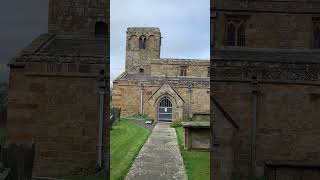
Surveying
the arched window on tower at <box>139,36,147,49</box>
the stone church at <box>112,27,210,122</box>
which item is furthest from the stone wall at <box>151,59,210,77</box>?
the arched window on tower at <box>139,36,147,49</box>

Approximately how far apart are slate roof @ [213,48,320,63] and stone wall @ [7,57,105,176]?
742 mm

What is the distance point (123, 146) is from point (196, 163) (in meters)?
0.45

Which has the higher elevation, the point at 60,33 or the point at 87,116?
the point at 60,33

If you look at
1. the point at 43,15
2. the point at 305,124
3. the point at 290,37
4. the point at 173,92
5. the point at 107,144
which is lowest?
the point at 107,144

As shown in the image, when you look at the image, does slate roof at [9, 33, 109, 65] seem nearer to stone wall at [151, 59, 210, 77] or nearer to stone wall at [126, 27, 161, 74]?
stone wall at [126, 27, 161, 74]

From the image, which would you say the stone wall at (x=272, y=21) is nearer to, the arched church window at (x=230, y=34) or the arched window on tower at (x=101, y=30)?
the arched church window at (x=230, y=34)

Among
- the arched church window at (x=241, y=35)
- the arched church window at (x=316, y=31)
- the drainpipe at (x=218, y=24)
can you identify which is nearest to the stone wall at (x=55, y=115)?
the drainpipe at (x=218, y=24)

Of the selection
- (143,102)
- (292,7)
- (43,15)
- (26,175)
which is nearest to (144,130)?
(143,102)

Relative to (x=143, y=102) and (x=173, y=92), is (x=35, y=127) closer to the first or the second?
(x=143, y=102)

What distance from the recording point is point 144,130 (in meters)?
2.16

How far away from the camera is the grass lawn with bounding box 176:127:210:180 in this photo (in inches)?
81.9

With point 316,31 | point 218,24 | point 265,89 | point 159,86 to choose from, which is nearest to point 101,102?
point 159,86

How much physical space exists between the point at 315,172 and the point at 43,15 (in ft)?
6.07

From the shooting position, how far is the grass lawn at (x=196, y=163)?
81.9 inches
